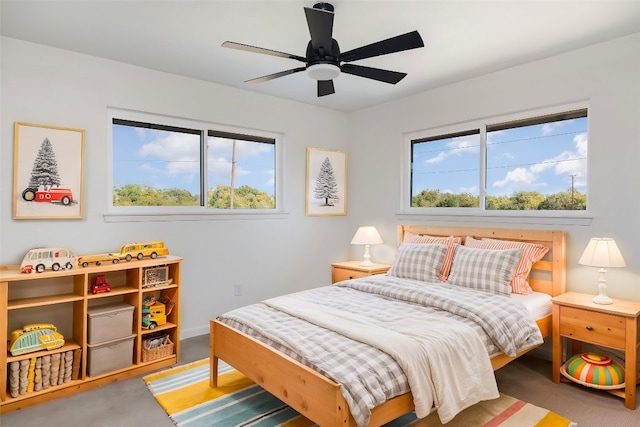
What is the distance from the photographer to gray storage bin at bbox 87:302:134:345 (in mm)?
2826

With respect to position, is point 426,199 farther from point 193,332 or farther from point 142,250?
point 142,250

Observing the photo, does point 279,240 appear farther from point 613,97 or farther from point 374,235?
point 613,97

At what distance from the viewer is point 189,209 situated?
3.85 meters

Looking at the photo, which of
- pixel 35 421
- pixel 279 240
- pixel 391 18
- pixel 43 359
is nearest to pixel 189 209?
pixel 279 240

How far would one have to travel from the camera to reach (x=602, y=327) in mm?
2648

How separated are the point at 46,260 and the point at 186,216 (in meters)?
1.25

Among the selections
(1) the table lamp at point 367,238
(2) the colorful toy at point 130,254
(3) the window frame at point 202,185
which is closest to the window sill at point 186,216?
(3) the window frame at point 202,185

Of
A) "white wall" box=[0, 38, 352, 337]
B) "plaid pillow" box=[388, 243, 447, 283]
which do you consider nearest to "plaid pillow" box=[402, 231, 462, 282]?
"plaid pillow" box=[388, 243, 447, 283]

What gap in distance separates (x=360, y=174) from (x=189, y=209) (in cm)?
220

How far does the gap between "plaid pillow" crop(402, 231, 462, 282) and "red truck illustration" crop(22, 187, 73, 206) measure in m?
3.18

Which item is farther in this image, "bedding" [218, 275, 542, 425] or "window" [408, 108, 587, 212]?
"window" [408, 108, 587, 212]

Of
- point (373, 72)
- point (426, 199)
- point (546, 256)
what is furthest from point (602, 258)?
point (373, 72)

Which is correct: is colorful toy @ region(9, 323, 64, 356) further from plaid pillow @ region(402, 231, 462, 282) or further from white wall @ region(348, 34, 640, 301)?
white wall @ region(348, 34, 640, 301)

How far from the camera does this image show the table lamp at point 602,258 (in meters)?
2.71
